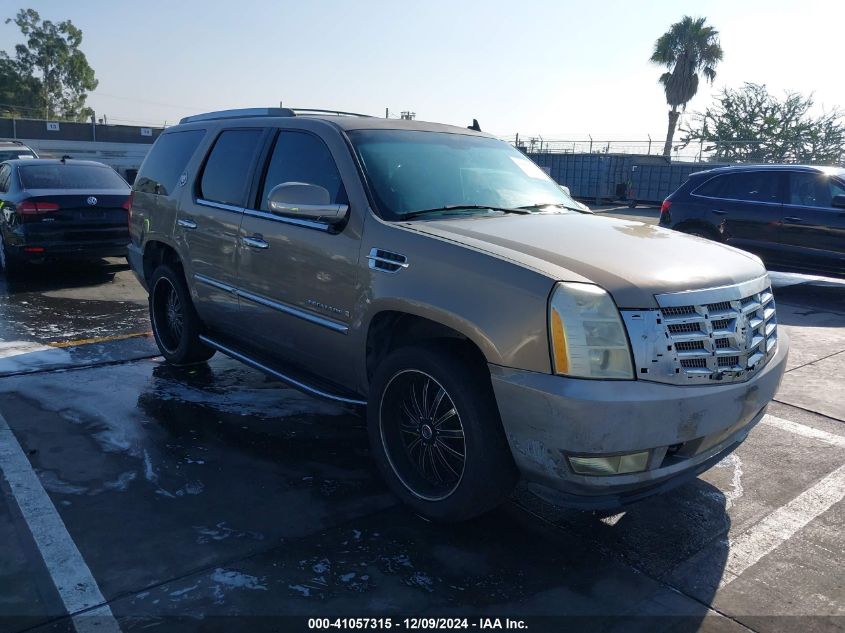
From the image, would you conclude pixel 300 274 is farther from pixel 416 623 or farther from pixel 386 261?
pixel 416 623

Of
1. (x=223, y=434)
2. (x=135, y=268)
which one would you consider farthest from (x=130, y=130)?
(x=223, y=434)

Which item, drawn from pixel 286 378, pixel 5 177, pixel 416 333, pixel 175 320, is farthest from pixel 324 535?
pixel 5 177

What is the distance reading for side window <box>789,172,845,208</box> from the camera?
31.3 feet

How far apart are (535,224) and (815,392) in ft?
10.7

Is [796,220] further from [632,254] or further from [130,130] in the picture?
[130,130]

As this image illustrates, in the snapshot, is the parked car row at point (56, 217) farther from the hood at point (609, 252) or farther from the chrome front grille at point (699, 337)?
the chrome front grille at point (699, 337)

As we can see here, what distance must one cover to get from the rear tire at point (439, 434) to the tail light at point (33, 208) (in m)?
7.44

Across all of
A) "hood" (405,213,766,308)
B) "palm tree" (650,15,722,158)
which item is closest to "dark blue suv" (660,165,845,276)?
"hood" (405,213,766,308)

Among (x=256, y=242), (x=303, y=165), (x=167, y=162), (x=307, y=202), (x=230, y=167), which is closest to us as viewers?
(x=307, y=202)

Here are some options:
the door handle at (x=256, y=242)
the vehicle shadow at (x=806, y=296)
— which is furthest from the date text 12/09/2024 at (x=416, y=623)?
the vehicle shadow at (x=806, y=296)

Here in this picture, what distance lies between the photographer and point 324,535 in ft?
11.1

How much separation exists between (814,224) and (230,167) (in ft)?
25.9

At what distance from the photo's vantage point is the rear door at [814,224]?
9.39 metres

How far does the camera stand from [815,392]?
225 inches
